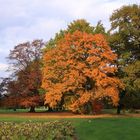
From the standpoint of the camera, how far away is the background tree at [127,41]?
56.9 meters

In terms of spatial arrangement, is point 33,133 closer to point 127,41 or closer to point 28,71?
point 127,41

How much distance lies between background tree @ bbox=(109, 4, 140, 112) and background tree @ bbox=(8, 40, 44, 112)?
15399 mm

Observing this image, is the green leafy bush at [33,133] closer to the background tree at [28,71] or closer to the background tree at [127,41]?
the background tree at [127,41]

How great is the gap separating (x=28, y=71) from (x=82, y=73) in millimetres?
17751

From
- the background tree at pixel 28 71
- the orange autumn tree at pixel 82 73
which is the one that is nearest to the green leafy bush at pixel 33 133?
the orange autumn tree at pixel 82 73

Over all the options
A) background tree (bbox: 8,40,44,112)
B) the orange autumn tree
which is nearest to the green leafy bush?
the orange autumn tree

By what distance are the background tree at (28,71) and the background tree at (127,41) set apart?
15.4 m

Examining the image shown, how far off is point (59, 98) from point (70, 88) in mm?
2087

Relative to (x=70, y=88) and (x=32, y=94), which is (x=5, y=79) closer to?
(x=32, y=94)

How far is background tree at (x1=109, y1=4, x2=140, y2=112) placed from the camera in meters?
56.9

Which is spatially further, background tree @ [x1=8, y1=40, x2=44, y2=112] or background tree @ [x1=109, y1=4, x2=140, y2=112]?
background tree @ [x1=8, y1=40, x2=44, y2=112]

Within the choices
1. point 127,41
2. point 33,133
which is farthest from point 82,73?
point 33,133

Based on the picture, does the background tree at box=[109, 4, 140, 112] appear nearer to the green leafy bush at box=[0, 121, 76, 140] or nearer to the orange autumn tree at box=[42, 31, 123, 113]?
the orange autumn tree at box=[42, 31, 123, 113]

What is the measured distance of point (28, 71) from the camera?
72000 millimetres
